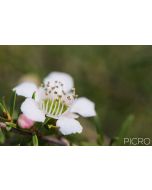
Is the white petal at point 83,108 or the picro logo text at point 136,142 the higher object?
the white petal at point 83,108

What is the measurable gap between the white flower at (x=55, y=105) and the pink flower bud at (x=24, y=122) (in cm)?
2

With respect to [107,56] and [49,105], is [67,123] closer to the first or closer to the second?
[49,105]

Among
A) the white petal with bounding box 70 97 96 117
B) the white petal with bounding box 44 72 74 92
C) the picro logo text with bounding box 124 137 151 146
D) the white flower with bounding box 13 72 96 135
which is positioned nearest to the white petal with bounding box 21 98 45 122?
the white flower with bounding box 13 72 96 135

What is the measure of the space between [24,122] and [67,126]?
0.53 ft

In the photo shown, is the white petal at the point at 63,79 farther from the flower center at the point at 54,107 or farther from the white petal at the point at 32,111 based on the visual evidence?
the white petal at the point at 32,111

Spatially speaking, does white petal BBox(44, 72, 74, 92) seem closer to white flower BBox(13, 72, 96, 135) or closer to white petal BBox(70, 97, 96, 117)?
white flower BBox(13, 72, 96, 135)

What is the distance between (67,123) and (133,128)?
1.17 m

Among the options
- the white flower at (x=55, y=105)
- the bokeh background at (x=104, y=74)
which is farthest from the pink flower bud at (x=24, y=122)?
the bokeh background at (x=104, y=74)

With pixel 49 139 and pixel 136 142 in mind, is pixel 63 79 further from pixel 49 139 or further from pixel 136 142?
pixel 136 142

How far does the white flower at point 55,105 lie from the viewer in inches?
64.6

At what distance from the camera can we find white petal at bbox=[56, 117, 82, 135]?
1.64 meters

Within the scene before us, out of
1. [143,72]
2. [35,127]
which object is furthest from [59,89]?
[143,72]

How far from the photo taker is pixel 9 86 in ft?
9.03

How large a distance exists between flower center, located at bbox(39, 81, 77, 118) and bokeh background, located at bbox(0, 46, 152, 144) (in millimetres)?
839
